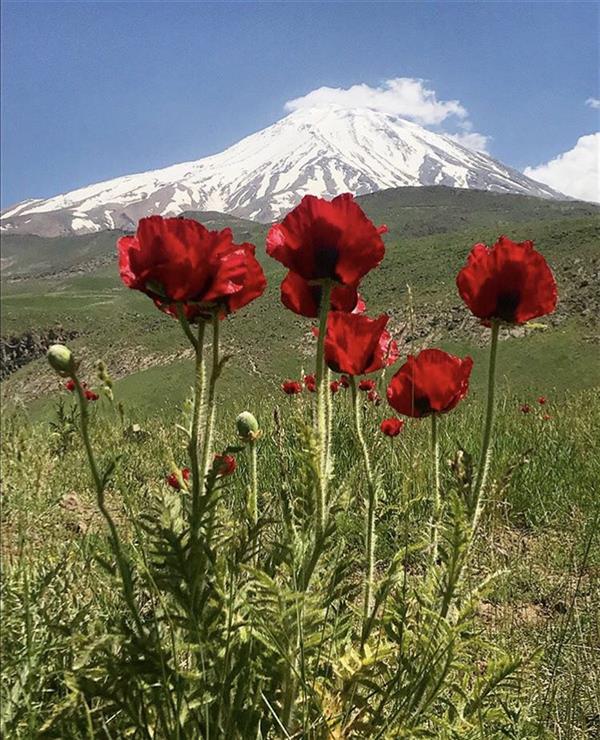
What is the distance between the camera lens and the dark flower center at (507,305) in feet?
5.46

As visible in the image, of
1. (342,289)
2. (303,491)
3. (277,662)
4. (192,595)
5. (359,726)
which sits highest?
(342,289)

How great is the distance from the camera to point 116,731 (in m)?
1.37

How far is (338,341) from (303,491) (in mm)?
440

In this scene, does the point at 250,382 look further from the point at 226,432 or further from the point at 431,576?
the point at 431,576

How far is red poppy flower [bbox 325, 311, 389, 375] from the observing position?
1.67 m

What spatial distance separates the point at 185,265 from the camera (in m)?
1.21

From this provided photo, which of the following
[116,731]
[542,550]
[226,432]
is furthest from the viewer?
[226,432]

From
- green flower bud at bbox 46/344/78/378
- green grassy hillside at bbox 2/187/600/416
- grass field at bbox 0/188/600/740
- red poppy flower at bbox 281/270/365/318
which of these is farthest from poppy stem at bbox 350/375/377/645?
green grassy hillside at bbox 2/187/600/416

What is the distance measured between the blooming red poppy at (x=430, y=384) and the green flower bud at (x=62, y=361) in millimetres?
941

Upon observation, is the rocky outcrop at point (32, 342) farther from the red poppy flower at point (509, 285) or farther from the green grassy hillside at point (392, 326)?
the red poppy flower at point (509, 285)

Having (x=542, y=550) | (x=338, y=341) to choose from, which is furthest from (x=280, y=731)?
(x=542, y=550)

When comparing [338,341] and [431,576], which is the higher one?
[338,341]

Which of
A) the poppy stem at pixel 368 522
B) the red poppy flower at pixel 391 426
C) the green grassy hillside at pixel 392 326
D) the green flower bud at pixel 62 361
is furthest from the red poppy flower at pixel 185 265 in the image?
the green grassy hillside at pixel 392 326

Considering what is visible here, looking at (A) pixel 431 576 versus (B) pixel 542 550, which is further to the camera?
(B) pixel 542 550
